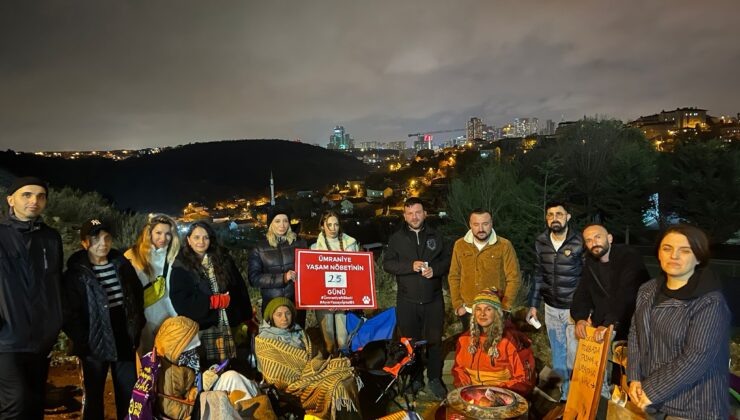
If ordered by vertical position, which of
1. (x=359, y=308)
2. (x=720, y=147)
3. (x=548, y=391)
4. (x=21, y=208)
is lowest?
(x=548, y=391)

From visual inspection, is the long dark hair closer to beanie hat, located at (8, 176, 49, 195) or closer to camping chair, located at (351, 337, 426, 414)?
beanie hat, located at (8, 176, 49, 195)

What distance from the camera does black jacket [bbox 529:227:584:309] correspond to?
4.82 meters

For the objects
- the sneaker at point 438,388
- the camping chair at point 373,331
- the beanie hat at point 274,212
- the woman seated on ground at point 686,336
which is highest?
the beanie hat at point 274,212

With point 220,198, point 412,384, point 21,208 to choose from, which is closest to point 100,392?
point 21,208

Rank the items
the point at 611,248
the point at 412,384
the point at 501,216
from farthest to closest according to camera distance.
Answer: the point at 501,216, the point at 412,384, the point at 611,248

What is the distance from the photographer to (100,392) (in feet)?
13.3

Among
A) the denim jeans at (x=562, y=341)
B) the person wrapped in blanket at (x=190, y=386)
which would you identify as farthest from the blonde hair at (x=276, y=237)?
the denim jeans at (x=562, y=341)

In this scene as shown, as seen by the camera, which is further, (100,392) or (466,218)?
(466,218)

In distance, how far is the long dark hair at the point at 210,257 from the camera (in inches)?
178

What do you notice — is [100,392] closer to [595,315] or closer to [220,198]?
[595,315]

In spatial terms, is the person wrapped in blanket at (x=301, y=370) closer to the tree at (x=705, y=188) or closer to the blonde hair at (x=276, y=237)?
the blonde hair at (x=276, y=237)

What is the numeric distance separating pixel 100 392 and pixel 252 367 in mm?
1363

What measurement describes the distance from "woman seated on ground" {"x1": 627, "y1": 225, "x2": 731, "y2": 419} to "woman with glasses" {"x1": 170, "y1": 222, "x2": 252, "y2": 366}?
3477 millimetres

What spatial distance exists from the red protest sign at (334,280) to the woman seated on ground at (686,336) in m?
2.89
